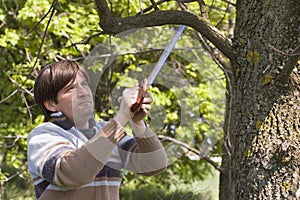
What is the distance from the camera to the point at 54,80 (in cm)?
179

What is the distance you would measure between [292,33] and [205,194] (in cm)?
424

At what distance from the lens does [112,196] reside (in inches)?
71.2

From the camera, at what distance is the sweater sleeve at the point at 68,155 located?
1528 millimetres

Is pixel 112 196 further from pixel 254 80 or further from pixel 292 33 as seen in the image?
pixel 292 33

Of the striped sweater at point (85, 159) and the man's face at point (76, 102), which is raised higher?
the man's face at point (76, 102)

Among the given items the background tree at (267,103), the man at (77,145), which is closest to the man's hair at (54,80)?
the man at (77,145)

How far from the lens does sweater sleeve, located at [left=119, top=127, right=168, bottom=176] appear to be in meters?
1.79

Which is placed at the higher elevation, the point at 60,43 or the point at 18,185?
the point at 60,43

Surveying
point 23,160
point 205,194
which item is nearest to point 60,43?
point 23,160

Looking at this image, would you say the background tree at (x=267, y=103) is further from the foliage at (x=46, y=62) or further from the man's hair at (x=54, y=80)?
the foliage at (x=46, y=62)

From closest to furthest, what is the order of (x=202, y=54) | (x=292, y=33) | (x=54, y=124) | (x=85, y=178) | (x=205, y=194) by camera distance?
(x=85, y=178)
(x=54, y=124)
(x=292, y=33)
(x=202, y=54)
(x=205, y=194)

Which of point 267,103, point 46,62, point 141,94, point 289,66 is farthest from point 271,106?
point 46,62

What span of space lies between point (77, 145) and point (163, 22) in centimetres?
61

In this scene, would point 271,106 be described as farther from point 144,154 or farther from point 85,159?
point 85,159
